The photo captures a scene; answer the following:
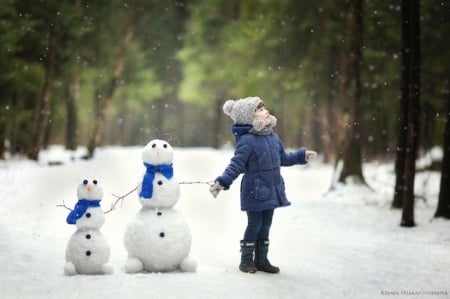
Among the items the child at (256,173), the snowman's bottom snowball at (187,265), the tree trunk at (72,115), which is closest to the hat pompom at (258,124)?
the child at (256,173)

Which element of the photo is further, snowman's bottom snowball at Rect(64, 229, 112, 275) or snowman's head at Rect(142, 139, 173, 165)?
snowman's head at Rect(142, 139, 173, 165)

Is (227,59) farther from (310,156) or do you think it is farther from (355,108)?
(310,156)

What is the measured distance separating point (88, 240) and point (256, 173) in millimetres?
2030

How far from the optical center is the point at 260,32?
779 inches

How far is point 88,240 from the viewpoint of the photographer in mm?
6051

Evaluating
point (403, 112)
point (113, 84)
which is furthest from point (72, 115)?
point (403, 112)

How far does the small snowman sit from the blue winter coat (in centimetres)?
154

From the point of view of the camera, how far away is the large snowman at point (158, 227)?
239 inches

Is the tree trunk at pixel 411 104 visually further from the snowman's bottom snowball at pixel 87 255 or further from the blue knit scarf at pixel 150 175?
the snowman's bottom snowball at pixel 87 255

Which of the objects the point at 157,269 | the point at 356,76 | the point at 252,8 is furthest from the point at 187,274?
the point at 252,8

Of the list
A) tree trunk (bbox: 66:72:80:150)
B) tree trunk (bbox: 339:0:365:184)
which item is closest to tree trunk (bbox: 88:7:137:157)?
tree trunk (bbox: 66:72:80:150)

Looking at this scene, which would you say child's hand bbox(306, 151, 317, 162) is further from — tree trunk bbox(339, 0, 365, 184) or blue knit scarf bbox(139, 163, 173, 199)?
tree trunk bbox(339, 0, 365, 184)

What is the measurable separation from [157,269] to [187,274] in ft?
1.14

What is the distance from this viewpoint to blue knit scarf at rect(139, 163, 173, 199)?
20.2ft
